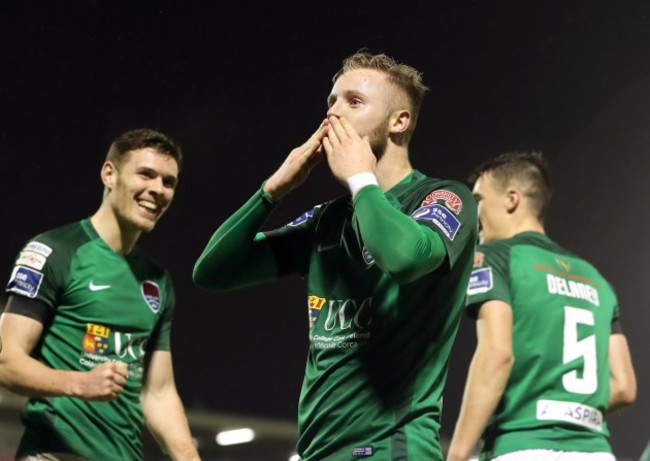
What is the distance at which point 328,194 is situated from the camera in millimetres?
7312

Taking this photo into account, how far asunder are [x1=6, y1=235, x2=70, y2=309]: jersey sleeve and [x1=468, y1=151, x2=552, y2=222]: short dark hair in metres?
1.68

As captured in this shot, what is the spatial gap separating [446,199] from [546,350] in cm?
110

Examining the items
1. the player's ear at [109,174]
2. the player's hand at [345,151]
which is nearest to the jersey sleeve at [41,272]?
the player's ear at [109,174]

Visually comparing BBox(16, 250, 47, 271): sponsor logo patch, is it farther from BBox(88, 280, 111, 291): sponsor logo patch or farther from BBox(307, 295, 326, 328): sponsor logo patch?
BBox(307, 295, 326, 328): sponsor logo patch

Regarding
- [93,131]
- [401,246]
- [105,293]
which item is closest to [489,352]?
[401,246]

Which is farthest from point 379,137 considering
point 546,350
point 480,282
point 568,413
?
point 568,413

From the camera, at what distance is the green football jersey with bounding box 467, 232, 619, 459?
10.5ft

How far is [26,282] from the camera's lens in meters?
3.33

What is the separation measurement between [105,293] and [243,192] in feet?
15.0

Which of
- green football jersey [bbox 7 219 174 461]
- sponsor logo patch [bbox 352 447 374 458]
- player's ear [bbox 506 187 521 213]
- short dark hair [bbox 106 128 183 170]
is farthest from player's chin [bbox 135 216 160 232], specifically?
sponsor logo patch [bbox 352 447 374 458]

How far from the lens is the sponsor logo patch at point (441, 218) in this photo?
7.52 feet

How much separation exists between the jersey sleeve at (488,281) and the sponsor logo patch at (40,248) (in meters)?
1.46

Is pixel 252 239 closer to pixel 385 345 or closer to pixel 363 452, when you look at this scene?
pixel 385 345

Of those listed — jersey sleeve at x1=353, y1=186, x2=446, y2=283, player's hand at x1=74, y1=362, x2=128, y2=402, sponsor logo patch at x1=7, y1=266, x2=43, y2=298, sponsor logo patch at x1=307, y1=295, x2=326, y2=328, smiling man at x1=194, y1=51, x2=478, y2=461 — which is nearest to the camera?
jersey sleeve at x1=353, y1=186, x2=446, y2=283
